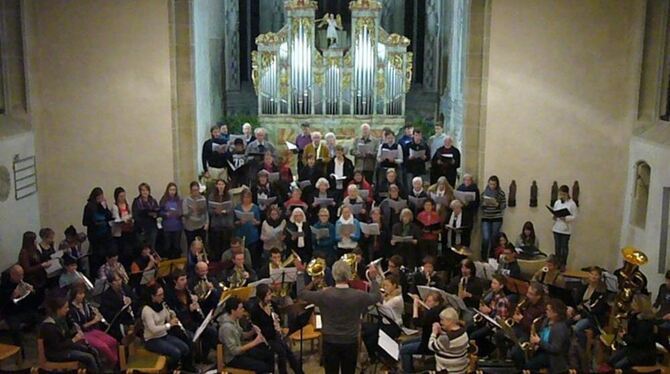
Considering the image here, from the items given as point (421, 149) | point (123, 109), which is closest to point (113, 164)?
point (123, 109)

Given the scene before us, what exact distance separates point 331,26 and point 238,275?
9.29 metres

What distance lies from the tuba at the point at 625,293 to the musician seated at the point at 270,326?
3.50m

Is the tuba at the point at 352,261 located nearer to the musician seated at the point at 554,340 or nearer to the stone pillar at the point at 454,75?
the musician seated at the point at 554,340

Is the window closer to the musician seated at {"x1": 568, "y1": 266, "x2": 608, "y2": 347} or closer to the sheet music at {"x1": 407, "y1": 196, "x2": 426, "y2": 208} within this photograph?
the sheet music at {"x1": 407, "y1": 196, "x2": 426, "y2": 208}

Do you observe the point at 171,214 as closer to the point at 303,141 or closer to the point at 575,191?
the point at 303,141

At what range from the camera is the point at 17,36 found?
12.1 metres

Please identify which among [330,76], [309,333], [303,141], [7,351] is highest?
[330,76]

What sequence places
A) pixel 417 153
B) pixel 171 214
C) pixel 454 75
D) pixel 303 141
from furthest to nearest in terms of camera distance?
pixel 454 75
pixel 303 141
pixel 417 153
pixel 171 214

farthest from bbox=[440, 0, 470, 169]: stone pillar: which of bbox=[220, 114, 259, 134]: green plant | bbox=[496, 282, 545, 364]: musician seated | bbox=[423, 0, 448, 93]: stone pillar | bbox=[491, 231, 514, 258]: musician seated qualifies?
bbox=[496, 282, 545, 364]: musician seated

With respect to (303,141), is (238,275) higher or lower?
lower

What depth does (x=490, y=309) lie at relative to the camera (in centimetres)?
902

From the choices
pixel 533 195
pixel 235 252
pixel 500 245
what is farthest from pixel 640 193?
pixel 235 252

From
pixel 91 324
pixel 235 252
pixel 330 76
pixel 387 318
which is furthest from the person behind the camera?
pixel 330 76

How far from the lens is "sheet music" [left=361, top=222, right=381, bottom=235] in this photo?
11.0 m
